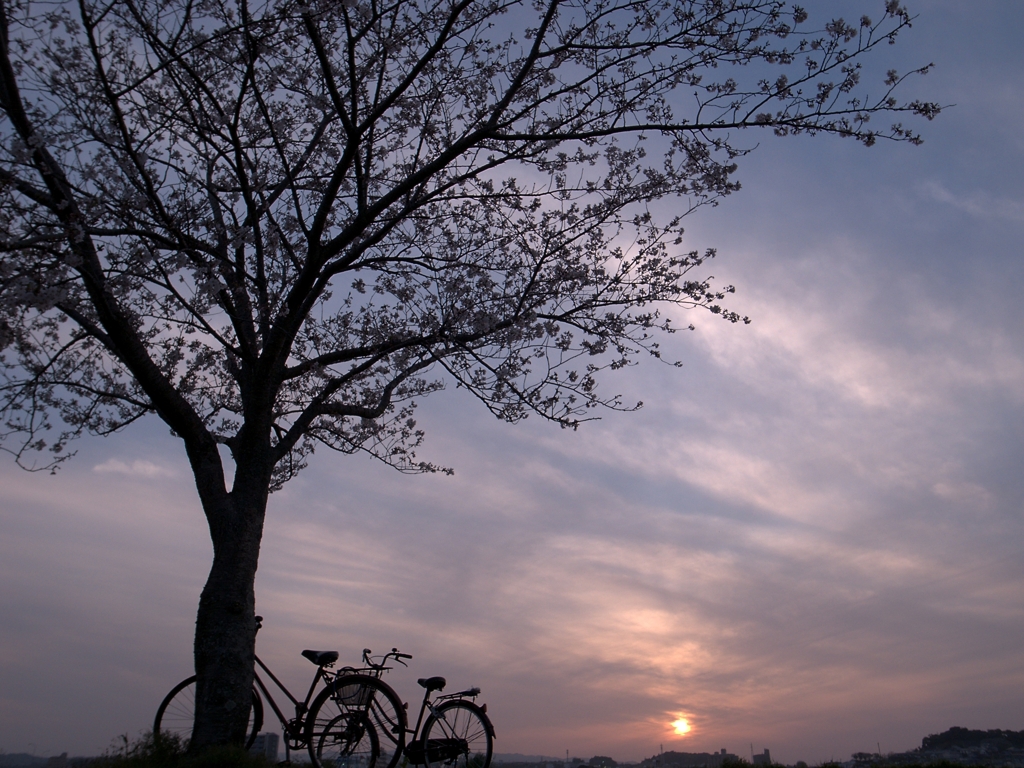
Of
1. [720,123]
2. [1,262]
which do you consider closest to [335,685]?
[1,262]

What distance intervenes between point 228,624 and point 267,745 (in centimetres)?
116

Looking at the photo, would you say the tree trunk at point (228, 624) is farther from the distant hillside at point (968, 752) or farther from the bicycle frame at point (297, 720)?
the distant hillside at point (968, 752)

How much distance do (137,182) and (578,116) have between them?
14.4 ft

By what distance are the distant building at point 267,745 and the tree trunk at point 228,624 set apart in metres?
0.20

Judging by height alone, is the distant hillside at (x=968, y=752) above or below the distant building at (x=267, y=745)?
below

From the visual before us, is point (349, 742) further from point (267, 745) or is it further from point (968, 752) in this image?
point (968, 752)

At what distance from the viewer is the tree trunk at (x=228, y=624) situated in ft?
20.7

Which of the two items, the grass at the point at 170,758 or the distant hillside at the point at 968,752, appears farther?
the distant hillside at the point at 968,752

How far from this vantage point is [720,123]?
6.93m

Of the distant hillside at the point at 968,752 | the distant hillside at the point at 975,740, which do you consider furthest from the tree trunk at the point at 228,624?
the distant hillside at the point at 975,740

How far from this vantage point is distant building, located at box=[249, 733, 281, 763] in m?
6.30

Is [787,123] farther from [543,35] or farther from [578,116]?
[543,35]

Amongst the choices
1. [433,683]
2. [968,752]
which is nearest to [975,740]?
[968,752]

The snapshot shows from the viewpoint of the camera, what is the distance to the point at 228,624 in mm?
→ 6582
